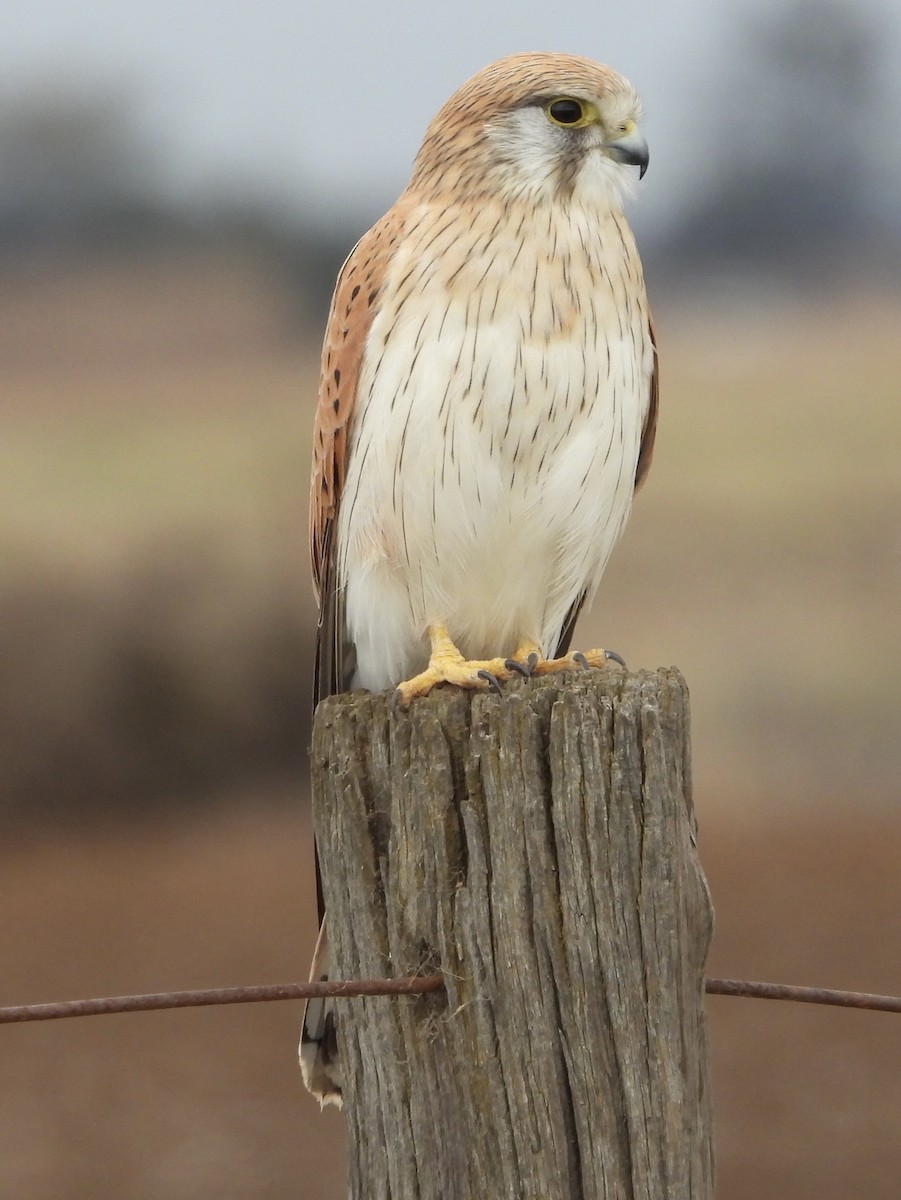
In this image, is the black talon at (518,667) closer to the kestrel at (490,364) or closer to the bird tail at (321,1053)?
the kestrel at (490,364)

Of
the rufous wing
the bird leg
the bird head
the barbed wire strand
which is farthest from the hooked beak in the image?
the barbed wire strand

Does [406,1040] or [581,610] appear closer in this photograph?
[406,1040]

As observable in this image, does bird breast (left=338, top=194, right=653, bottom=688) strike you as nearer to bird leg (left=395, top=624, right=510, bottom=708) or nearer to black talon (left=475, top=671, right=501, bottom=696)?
bird leg (left=395, top=624, right=510, bottom=708)

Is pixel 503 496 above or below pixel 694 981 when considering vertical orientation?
above

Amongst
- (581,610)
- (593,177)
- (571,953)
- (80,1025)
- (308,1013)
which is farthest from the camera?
(80,1025)

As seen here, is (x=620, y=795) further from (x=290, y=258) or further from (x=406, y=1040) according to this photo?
(x=290, y=258)

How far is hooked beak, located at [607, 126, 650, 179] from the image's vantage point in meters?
2.04

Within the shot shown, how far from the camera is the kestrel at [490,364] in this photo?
1.98 meters

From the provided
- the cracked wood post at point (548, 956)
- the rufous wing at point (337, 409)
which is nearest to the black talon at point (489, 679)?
the cracked wood post at point (548, 956)

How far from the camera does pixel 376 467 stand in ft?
6.80

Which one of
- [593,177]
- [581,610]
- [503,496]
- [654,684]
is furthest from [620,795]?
[581,610]

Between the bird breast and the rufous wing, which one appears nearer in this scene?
the bird breast

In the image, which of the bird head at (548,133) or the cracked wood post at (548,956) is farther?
the bird head at (548,133)

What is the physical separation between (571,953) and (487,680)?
59cm
